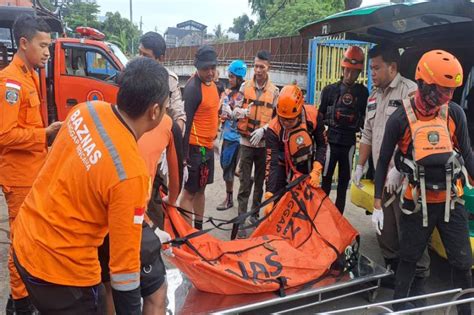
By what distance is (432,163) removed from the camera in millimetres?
2771

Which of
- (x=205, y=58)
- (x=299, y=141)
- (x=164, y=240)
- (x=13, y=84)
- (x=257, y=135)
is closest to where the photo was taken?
(x=164, y=240)

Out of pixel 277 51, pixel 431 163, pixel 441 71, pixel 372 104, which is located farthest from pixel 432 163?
pixel 277 51

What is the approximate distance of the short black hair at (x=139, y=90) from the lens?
1.67m

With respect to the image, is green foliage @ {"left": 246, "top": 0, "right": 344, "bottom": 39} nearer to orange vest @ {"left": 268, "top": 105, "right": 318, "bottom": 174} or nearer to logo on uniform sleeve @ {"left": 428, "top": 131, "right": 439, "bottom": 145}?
orange vest @ {"left": 268, "top": 105, "right": 318, "bottom": 174}

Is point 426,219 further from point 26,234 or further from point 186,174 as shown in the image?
point 26,234

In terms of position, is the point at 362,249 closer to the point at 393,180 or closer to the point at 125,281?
the point at 393,180

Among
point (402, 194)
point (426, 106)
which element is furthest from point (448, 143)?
point (402, 194)

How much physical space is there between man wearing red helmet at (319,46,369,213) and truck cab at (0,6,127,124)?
4529 mm

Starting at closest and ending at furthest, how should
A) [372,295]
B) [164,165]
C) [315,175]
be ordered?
[164,165], [372,295], [315,175]

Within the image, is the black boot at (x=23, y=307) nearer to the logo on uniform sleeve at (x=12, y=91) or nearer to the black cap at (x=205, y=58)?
the logo on uniform sleeve at (x=12, y=91)

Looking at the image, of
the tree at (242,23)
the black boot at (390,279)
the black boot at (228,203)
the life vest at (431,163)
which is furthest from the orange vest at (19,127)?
the tree at (242,23)

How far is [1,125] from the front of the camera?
2758 mm

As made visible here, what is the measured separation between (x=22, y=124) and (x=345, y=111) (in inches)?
112

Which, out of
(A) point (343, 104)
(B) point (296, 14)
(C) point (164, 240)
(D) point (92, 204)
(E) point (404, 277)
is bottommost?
(E) point (404, 277)
